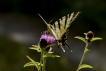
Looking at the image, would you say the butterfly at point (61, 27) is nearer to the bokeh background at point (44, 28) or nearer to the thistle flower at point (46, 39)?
the thistle flower at point (46, 39)

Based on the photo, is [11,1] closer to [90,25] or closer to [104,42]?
[90,25]

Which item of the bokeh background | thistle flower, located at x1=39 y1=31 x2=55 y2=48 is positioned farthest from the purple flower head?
the bokeh background

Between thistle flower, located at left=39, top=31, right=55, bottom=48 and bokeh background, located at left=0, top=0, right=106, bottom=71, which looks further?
bokeh background, located at left=0, top=0, right=106, bottom=71

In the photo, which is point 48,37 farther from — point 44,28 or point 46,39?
point 44,28

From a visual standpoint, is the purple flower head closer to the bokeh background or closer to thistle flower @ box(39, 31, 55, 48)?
thistle flower @ box(39, 31, 55, 48)

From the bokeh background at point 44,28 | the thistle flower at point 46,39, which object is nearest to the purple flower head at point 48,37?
the thistle flower at point 46,39
